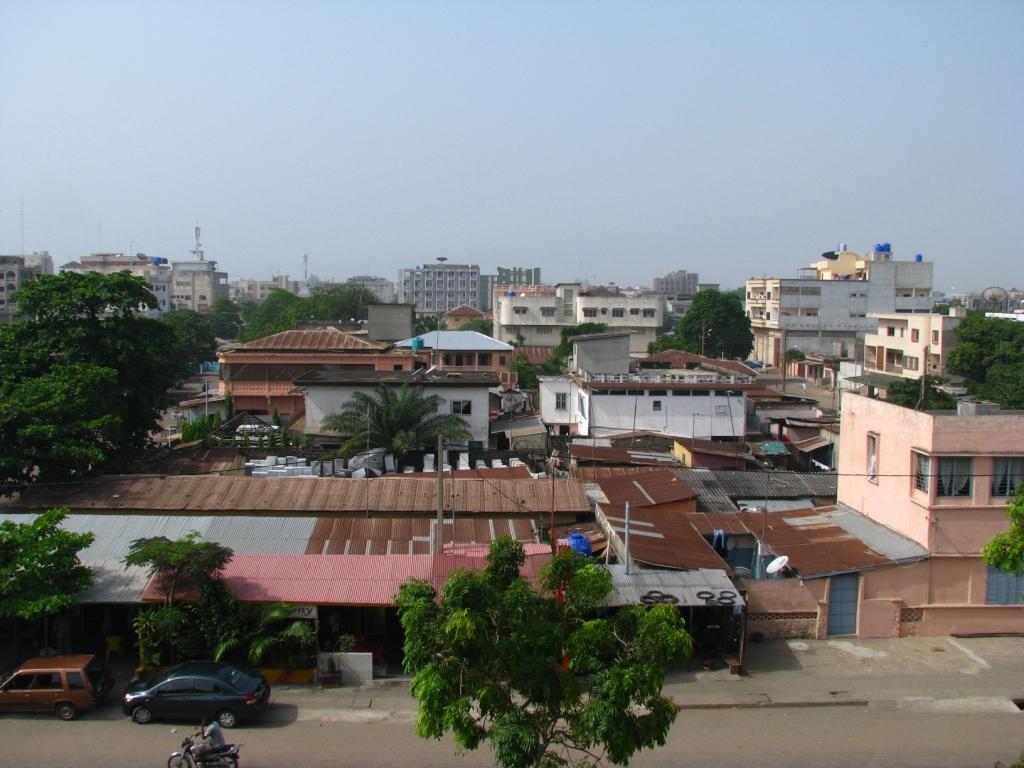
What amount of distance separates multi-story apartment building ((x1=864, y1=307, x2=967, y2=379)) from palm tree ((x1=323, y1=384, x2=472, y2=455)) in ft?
95.6

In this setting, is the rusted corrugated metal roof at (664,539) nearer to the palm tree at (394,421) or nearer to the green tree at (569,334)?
the palm tree at (394,421)

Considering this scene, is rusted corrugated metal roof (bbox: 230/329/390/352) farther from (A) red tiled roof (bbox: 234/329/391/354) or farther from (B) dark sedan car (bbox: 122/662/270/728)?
(B) dark sedan car (bbox: 122/662/270/728)

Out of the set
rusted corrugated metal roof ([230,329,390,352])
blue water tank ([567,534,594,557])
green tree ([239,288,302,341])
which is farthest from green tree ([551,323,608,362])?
blue water tank ([567,534,594,557])

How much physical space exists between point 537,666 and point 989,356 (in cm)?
4307

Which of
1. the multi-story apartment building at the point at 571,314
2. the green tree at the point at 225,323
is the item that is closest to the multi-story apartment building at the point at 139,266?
the green tree at the point at 225,323

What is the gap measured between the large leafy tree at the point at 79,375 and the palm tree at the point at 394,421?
5.11 m

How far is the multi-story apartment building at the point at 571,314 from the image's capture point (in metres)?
75.6

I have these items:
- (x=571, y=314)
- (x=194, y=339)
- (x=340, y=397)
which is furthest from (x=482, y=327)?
(x=340, y=397)

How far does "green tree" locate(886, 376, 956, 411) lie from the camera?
3747 centimetres

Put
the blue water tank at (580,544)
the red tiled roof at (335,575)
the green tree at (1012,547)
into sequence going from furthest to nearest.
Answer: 1. the blue water tank at (580,544)
2. the red tiled roof at (335,575)
3. the green tree at (1012,547)

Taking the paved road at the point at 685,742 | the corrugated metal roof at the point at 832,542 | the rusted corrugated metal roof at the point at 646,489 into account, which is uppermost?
the rusted corrugated metal roof at the point at 646,489

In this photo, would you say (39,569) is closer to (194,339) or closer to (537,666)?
(537,666)

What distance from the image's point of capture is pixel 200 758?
33.9 ft

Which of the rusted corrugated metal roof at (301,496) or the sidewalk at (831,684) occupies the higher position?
the rusted corrugated metal roof at (301,496)
